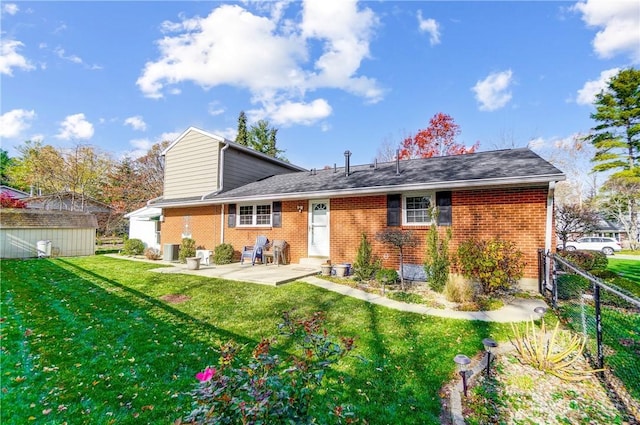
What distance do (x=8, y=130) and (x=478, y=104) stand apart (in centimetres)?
3912

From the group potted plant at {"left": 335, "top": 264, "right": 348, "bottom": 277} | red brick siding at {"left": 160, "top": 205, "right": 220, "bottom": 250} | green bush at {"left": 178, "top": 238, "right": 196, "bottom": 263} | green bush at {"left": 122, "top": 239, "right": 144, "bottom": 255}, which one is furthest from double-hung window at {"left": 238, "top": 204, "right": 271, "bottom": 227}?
green bush at {"left": 122, "top": 239, "right": 144, "bottom": 255}

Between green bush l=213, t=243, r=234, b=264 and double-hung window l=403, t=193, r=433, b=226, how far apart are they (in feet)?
22.8

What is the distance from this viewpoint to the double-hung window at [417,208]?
834cm

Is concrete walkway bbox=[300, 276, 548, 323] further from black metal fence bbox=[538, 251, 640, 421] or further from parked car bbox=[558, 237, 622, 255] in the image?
parked car bbox=[558, 237, 622, 255]

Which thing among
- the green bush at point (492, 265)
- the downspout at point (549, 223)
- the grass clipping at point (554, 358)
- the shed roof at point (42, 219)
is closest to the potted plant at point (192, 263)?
the green bush at point (492, 265)

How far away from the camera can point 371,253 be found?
29.4 ft

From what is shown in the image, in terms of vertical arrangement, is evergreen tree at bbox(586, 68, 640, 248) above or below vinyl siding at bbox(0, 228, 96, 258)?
above

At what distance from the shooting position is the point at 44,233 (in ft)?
46.8

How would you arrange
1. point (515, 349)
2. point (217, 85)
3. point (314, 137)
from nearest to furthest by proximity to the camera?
point (515, 349), point (217, 85), point (314, 137)

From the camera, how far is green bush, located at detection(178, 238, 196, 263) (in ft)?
41.4

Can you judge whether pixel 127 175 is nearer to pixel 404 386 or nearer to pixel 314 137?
pixel 314 137

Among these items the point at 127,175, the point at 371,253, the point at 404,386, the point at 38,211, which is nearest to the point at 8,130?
the point at 127,175

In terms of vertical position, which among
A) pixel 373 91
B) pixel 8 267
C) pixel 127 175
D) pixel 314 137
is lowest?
pixel 8 267

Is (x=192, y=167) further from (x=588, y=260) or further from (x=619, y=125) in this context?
(x=619, y=125)
